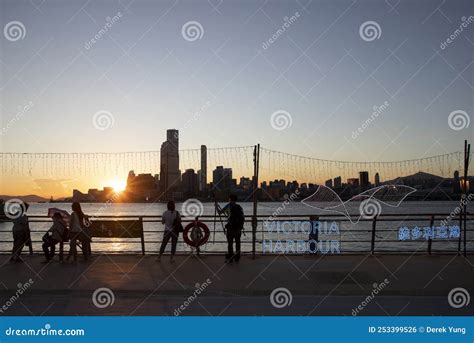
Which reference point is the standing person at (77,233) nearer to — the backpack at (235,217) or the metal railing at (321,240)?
the metal railing at (321,240)

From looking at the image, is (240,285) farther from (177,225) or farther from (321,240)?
(321,240)

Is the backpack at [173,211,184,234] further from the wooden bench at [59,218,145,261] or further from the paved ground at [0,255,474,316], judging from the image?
the wooden bench at [59,218,145,261]

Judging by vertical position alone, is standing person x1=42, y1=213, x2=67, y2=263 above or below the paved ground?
above

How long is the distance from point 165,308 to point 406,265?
20.8 ft

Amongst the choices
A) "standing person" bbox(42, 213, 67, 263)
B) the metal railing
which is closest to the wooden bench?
the metal railing

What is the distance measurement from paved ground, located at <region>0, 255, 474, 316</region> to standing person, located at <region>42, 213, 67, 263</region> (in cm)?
45

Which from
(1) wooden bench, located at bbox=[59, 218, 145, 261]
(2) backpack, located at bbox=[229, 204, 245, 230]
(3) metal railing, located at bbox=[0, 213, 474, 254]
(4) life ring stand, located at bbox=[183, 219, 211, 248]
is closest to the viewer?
(2) backpack, located at bbox=[229, 204, 245, 230]

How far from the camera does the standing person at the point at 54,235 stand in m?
13.0

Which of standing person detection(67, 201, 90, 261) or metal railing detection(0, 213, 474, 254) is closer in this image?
standing person detection(67, 201, 90, 261)

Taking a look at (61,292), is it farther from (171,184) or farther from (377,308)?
(171,184)

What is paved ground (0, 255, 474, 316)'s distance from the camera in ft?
26.8

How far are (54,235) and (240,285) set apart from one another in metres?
6.01

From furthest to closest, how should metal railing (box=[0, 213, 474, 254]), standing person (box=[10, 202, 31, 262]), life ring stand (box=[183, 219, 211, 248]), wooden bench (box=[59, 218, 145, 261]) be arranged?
wooden bench (box=[59, 218, 145, 261])
metal railing (box=[0, 213, 474, 254])
life ring stand (box=[183, 219, 211, 248])
standing person (box=[10, 202, 31, 262])

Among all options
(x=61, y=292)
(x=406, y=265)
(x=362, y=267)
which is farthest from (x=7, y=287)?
(x=406, y=265)
